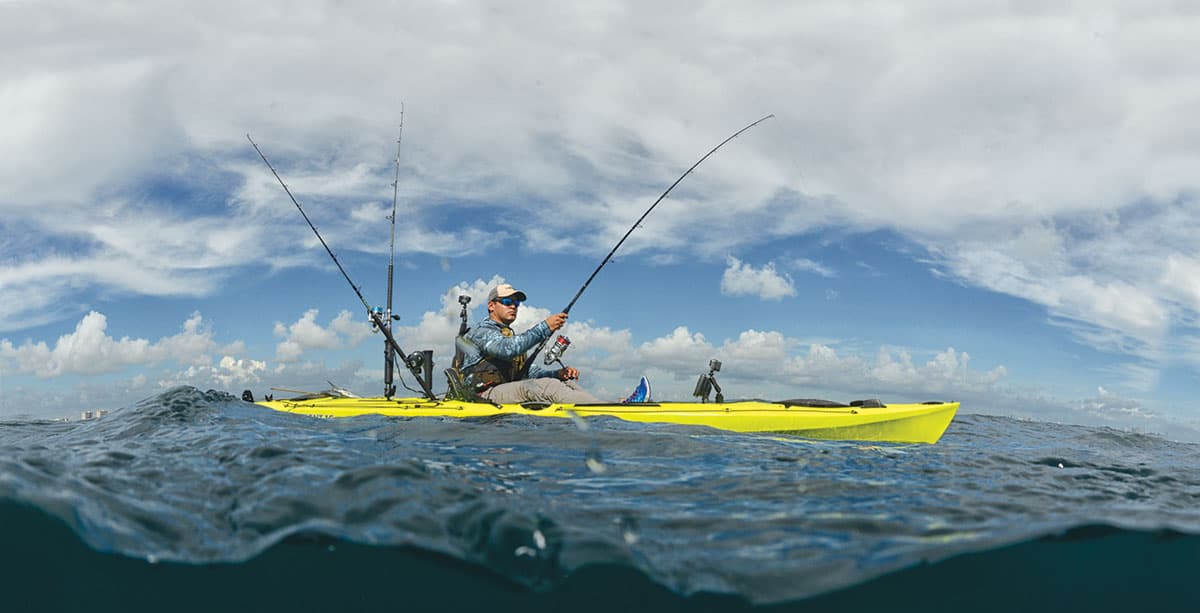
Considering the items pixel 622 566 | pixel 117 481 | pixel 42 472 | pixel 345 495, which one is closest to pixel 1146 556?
pixel 622 566

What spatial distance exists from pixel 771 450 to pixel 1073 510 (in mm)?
2511

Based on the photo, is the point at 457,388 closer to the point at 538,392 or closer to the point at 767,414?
the point at 538,392

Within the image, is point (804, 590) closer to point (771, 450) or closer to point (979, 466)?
point (771, 450)

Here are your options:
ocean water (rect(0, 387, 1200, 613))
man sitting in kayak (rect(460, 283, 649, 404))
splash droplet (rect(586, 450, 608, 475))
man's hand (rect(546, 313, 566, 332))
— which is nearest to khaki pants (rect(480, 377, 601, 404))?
man sitting in kayak (rect(460, 283, 649, 404))

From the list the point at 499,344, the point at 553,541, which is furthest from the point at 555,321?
the point at 553,541

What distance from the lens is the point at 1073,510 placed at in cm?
398

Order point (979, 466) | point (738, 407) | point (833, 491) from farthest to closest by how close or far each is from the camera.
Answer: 1. point (738, 407)
2. point (979, 466)
3. point (833, 491)

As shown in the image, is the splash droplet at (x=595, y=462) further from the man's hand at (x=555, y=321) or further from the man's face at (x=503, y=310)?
the man's face at (x=503, y=310)

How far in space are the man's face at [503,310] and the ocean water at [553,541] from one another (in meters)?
4.99

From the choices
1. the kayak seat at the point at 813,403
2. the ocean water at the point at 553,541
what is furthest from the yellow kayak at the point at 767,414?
the ocean water at the point at 553,541

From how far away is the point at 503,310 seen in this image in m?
9.61

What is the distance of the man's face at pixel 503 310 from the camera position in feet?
31.5

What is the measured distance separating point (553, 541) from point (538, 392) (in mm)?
5900

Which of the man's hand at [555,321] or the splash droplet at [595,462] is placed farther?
the man's hand at [555,321]
